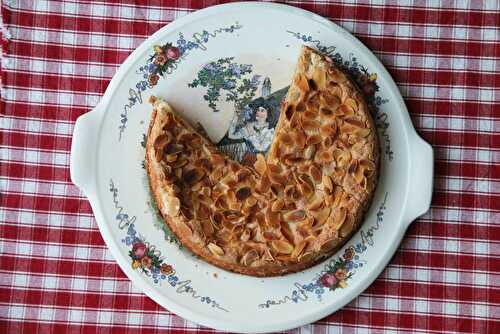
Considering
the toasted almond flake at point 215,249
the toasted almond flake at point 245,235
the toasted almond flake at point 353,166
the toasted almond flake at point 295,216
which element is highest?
the toasted almond flake at point 353,166

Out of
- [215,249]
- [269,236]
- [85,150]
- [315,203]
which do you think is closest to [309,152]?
[315,203]

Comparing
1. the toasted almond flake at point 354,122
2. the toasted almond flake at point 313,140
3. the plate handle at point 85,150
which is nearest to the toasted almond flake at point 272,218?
the toasted almond flake at point 313,140

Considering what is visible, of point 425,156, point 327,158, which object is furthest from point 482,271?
point 327,158

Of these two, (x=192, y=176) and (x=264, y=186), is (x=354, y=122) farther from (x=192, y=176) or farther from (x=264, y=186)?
(x=192, y=176)

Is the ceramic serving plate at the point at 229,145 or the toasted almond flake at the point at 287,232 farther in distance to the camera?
the ceramic serving plate at the point at 229,145

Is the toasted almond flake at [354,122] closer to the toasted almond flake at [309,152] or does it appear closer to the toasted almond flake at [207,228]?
the toasted almond flake at [309,152]

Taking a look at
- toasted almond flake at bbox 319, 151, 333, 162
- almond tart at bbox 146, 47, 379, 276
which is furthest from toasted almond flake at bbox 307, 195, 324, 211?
toasted almond flake at bbox 319, 151, 333, 162

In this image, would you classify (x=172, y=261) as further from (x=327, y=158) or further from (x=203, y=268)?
(x=327, y=158)
